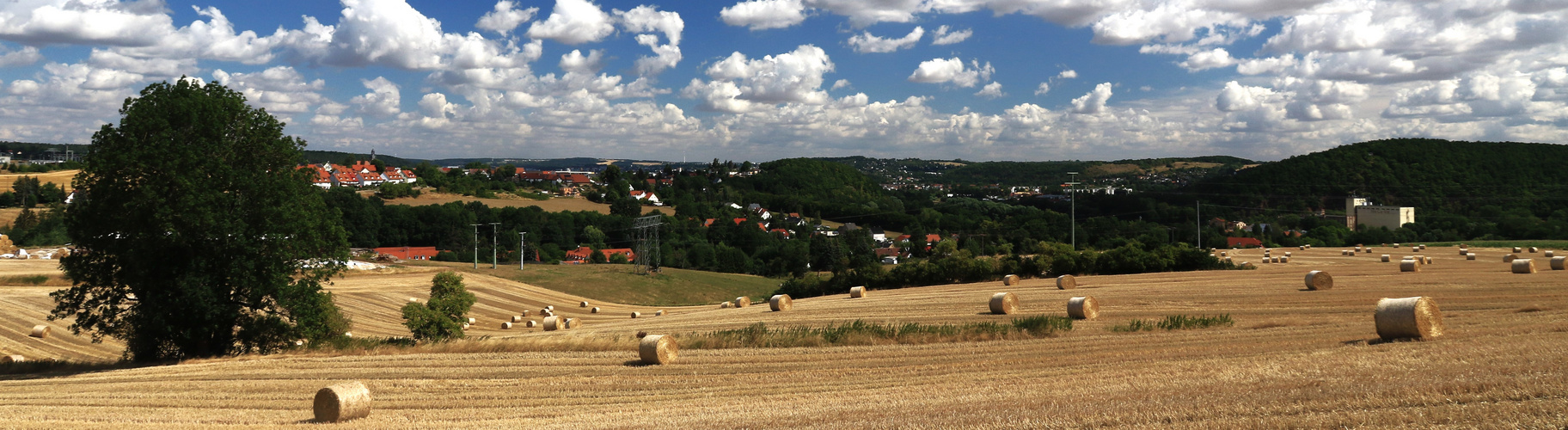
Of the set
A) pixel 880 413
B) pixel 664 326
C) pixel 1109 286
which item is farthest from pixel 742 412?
pixel 1109 286

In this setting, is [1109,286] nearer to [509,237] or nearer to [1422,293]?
[1422,293]

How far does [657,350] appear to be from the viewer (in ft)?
55.8

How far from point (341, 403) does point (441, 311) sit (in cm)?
1995

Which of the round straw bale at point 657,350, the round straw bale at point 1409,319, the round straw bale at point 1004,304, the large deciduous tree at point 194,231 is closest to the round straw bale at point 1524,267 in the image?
the round straw bale at point 1004,304

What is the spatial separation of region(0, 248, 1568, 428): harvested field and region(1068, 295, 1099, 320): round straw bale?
74 centimetres

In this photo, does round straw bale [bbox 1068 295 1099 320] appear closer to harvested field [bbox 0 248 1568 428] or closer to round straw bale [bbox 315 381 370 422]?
harvested field [bbox 0 248 1568 428]

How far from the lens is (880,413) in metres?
10.2

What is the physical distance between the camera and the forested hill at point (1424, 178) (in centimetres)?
8169

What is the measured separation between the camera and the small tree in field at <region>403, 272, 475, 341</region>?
30188 mm

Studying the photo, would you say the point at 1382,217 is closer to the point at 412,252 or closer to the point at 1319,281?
the point at 1319,281

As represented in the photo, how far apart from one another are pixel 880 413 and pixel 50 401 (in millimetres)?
14944

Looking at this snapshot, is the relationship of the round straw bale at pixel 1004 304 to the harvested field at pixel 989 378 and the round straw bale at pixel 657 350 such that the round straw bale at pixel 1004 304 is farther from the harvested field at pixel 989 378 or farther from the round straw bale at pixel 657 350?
the round straw bale at pixel 657 350

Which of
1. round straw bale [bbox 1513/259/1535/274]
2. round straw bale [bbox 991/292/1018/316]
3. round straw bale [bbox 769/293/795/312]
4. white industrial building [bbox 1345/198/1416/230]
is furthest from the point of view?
white industrial building [bbox 1345/198/1416/230]

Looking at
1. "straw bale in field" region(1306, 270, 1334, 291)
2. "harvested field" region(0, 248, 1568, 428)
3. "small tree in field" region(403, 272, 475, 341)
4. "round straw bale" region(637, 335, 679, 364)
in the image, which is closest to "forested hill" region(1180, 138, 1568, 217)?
"straw bale in field" region(1306, 270, 1334, 291)
